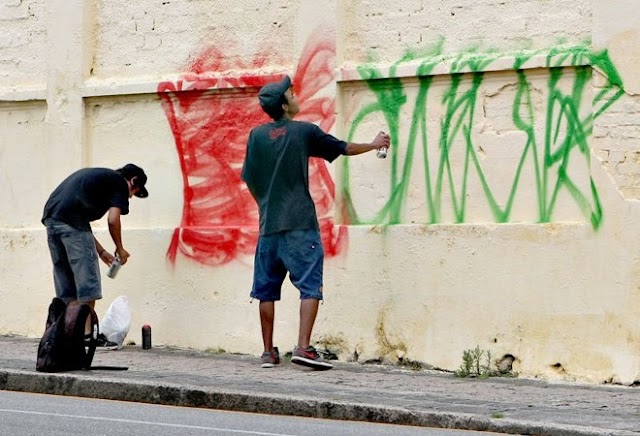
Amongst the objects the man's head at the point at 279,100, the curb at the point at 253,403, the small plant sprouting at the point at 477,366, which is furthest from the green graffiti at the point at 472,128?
the curb at the point at 253,403

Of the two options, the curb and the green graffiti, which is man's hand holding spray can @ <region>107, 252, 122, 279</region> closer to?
the curb

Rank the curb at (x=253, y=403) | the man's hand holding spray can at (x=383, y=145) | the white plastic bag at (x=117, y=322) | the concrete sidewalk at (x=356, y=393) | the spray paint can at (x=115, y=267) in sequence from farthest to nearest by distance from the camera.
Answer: the white plastic bag at (x=117, y=322) < the spray paint can at (x=115, y=267) < the man's hand holding spray can at (x=383, y=145) < the concrete sidewalk at (x=356, y=393) < the curb at (x=253, y=403)

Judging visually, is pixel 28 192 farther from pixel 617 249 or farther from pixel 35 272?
pixel 617 249

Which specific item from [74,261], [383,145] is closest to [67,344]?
[74,261]

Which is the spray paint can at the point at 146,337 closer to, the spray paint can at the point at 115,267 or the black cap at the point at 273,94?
the spray paint can at the point at 115,267

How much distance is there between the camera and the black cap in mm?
12430

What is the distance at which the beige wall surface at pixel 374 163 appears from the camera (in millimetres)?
11852

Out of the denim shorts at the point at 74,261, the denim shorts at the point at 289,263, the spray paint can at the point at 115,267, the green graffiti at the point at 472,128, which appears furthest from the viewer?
the spray paint can at the point at 115,267

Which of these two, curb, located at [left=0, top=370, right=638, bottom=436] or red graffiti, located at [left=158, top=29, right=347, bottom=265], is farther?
red graffiti, located at [left=158, top=29, right=347, bottom=265]

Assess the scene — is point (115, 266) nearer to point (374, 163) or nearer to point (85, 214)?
point (85, 214)

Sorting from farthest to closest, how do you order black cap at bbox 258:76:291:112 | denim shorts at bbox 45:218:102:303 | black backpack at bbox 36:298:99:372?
1. denim shorts at bbox 45:218:102:303
2. black cap at bbox 258:76:291:112
3. black backpack at bbox 36:298:99:372

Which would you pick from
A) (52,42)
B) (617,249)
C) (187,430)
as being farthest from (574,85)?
(52,42)

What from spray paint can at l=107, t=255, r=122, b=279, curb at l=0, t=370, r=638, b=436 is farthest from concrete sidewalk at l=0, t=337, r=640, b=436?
spray paint can at l=107, t=255, r=122, b=279

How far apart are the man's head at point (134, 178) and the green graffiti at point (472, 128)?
168 cm
